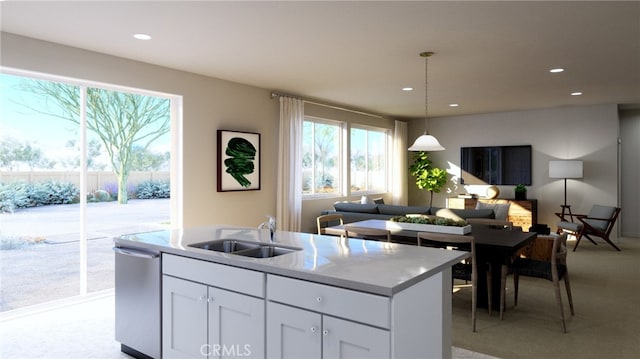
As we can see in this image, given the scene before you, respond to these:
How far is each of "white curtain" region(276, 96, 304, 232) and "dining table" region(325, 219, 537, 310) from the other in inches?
94.9

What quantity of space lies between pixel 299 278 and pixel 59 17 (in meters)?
3.04

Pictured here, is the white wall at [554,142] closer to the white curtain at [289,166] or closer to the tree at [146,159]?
the white curtain at [289,166]

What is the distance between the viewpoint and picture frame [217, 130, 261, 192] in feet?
19.2

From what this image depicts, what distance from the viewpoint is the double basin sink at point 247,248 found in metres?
2.79

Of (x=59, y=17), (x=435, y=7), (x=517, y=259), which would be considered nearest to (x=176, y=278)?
(x=59, y=17)

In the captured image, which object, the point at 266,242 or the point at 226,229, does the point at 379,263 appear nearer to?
the point at 266,242

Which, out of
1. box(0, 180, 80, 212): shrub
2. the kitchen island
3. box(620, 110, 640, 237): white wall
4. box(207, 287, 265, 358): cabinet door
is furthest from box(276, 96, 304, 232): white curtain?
box(620, 110, 640, 237): white wall

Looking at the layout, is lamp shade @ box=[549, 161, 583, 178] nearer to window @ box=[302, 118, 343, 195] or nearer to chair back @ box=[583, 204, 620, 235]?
chair back @ box=[583, 204, 620, 235]

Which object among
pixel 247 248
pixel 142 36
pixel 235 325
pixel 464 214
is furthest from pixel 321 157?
pixel 235 325

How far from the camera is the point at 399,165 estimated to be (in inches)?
395

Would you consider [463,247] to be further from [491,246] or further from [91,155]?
[91,155]

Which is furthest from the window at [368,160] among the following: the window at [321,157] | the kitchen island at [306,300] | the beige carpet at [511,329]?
the kitchen island at [306,300]

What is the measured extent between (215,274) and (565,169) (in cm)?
784

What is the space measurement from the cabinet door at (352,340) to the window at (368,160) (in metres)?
6.87
